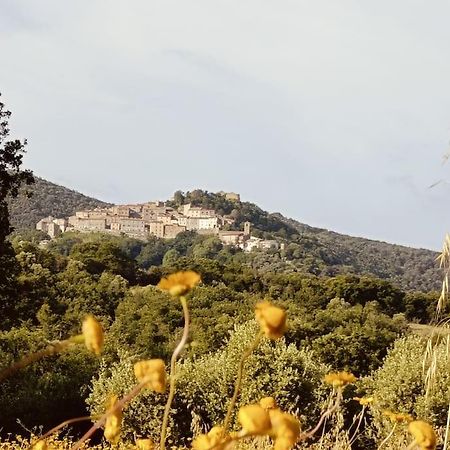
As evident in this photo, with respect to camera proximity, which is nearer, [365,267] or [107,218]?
[365,267]

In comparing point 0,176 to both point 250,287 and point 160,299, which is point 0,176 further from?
point 250,287

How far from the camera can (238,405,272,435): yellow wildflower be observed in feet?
2.92

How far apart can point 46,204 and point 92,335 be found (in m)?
86.4

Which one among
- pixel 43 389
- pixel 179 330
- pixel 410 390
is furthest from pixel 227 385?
pixel 179 330

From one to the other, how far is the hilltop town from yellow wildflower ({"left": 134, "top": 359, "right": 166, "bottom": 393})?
72113 millimetres

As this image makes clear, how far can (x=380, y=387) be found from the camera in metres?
12.4

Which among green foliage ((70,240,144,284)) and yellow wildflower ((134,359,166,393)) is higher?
yellow wildflower ((134,359,166,393))

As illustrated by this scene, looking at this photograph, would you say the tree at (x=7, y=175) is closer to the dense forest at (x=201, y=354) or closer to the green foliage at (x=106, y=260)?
the dense forest at (x=201, y=354)

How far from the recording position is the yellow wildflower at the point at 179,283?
107 cm

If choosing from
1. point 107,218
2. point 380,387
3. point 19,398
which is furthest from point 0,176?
point 107,218

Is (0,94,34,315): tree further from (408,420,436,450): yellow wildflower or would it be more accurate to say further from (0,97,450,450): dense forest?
(408,420,436,450): yellow wildflower

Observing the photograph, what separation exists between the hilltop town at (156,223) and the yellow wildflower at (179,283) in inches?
2840

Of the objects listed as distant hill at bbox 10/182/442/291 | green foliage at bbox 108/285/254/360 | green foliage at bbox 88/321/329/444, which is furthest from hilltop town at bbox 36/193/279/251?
green foliage at bbox 88/321/329/444

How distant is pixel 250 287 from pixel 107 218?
184 feet
